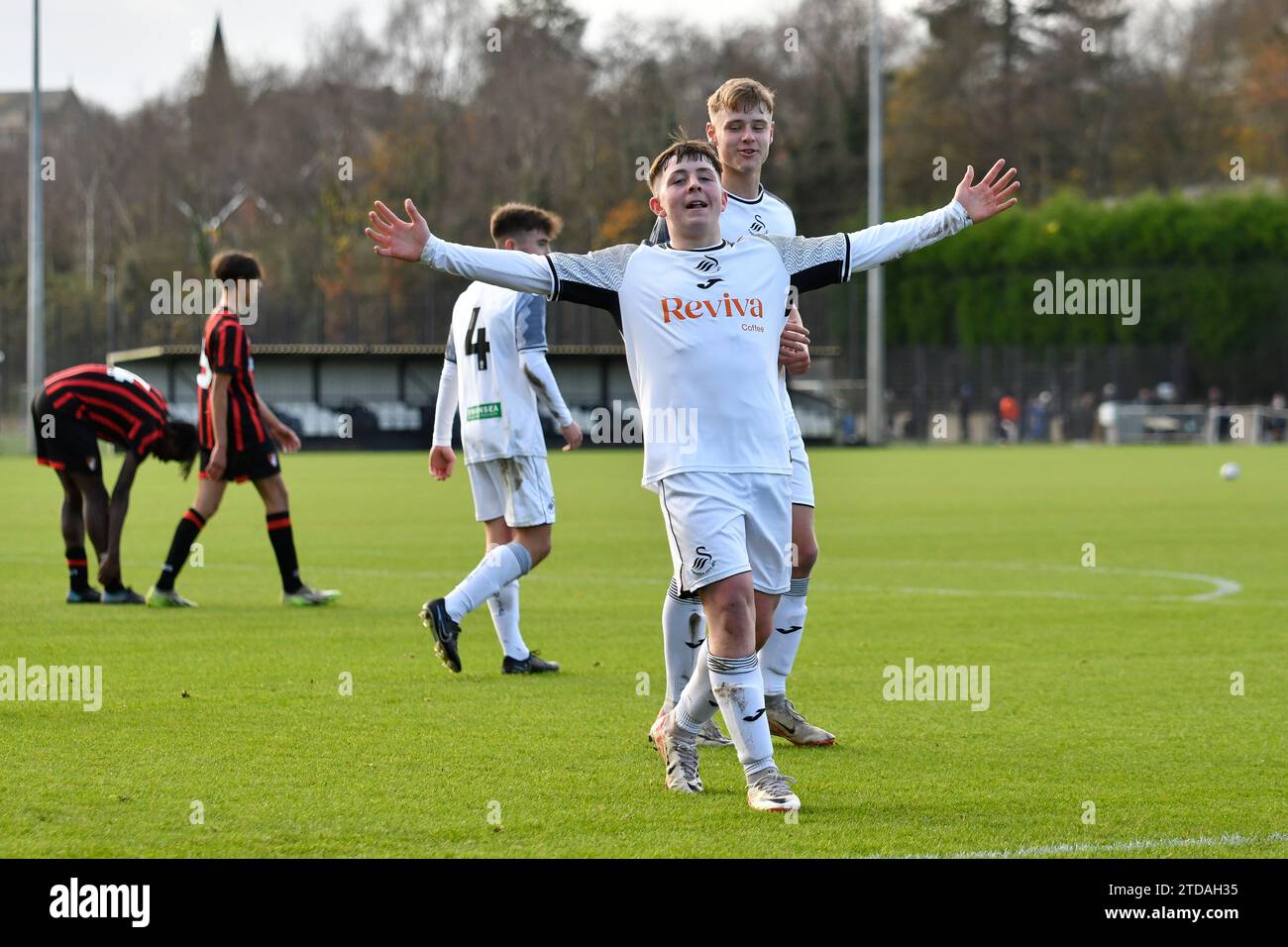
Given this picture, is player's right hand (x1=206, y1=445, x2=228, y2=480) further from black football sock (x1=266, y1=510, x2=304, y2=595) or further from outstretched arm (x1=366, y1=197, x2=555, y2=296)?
outstretched arm (x1=366, y1=197, x2=555, y2=296)

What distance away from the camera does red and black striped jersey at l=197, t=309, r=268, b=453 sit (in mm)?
11344

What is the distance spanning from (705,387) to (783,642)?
166 cm

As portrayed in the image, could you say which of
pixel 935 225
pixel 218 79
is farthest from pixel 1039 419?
pixel 935 225

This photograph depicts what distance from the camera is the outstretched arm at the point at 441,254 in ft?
18.8

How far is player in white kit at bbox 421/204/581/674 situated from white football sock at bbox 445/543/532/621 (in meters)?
0.02

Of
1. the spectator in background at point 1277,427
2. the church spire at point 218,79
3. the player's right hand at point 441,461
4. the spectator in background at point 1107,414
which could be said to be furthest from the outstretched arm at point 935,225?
the church spire at point 218,79

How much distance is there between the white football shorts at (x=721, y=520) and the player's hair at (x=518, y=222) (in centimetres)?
326

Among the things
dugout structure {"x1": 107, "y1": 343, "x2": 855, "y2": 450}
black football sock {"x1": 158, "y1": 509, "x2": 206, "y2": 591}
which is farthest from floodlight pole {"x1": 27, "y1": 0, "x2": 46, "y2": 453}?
black football sock {"x1": 158, "y1": 509, "x2": 206, "y2": 591}

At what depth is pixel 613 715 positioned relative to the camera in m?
7.55

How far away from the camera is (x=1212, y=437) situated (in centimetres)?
5394

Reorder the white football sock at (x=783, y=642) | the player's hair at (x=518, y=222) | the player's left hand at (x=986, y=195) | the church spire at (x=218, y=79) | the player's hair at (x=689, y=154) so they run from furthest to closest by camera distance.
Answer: the church spire at (x=218, y=79)
the player's hair at (x=518, y=222)
the white football sock at (x=783, y=642)
the player's left hand at (x=986, y=195)
the player's hair at (x=689, y=154)

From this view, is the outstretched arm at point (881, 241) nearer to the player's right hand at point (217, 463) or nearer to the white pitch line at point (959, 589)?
the player's right hand at point (217, 463)

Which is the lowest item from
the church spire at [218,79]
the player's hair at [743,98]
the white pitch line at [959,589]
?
the white pitch line at [959,589]
